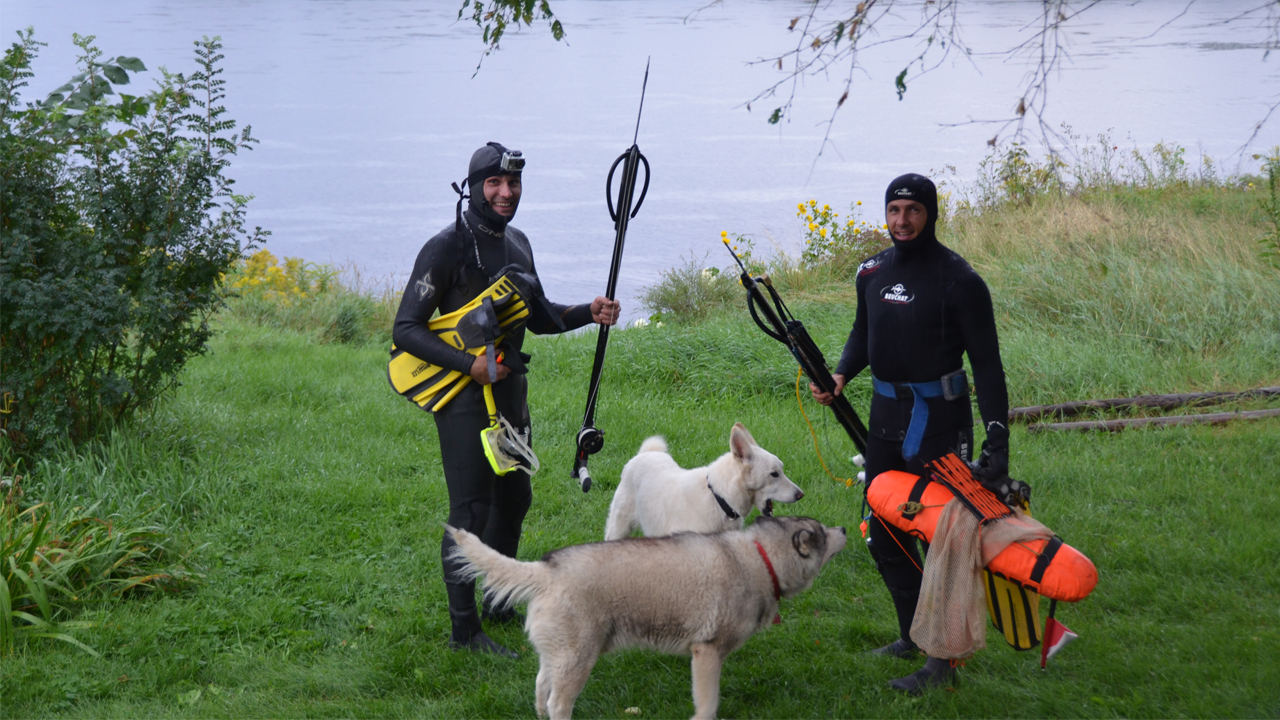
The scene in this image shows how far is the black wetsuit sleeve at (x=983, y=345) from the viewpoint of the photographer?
3.95 m

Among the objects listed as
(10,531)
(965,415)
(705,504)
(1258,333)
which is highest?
(1258,333)

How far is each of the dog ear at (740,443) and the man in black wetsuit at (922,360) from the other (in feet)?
2.12

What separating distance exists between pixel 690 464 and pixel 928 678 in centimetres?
306

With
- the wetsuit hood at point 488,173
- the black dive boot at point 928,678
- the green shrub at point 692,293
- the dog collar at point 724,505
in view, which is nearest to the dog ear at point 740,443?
the dog collar at point 724,505

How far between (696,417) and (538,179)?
12354 millimetres

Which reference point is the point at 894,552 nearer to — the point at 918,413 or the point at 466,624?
the point at 918,413

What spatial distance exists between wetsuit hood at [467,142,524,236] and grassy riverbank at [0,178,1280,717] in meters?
2.13

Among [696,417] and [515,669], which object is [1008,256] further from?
[515,669]

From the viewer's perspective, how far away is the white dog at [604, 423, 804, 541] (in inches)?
187

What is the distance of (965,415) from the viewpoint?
4.14 m

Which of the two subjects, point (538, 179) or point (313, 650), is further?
point (538, 179)

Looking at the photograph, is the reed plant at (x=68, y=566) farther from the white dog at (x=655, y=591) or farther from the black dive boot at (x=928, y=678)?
the black dive boot at (x=928, y=678)

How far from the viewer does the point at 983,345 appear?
3.96 meters

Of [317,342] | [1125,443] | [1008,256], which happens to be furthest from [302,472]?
[1008,256]
